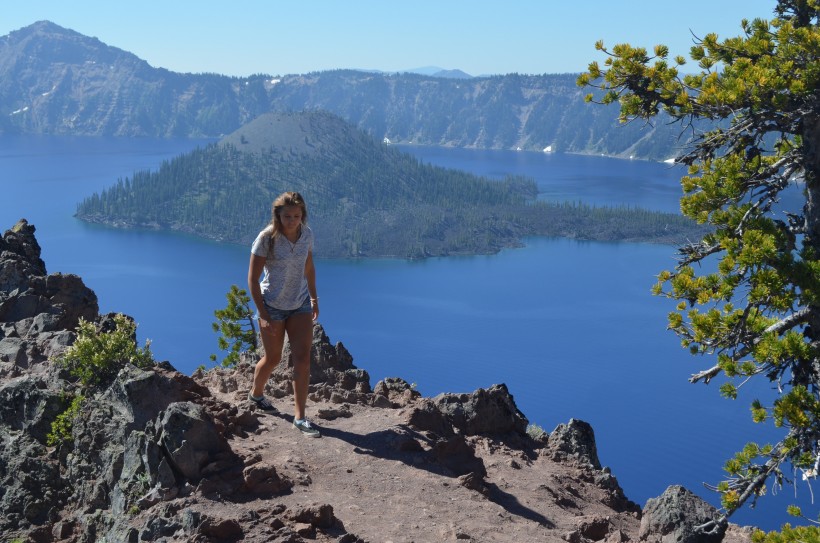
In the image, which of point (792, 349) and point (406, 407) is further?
point (406, 407)

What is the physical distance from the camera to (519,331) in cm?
12169

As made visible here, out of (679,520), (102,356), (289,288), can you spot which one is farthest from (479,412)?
(102,356)

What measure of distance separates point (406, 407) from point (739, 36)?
6.90 m

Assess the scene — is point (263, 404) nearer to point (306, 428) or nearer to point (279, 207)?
point (306, 428)

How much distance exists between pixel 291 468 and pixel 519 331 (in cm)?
11312

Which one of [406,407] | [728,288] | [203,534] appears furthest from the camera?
[406,407]

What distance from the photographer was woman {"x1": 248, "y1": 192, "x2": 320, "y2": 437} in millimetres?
10930

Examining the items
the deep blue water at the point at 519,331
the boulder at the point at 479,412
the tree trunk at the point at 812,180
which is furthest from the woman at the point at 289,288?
the deep blue water at the point at 519,331

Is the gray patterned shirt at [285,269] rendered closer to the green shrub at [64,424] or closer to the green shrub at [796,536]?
the green shrub at [64,424]

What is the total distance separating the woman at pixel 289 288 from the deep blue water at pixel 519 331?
64324 millimetres

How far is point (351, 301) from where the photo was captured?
140 meters

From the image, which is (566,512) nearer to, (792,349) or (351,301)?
(792,349)

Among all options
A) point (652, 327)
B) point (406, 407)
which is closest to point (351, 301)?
point (652, 327)

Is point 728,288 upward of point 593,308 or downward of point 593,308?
upward
